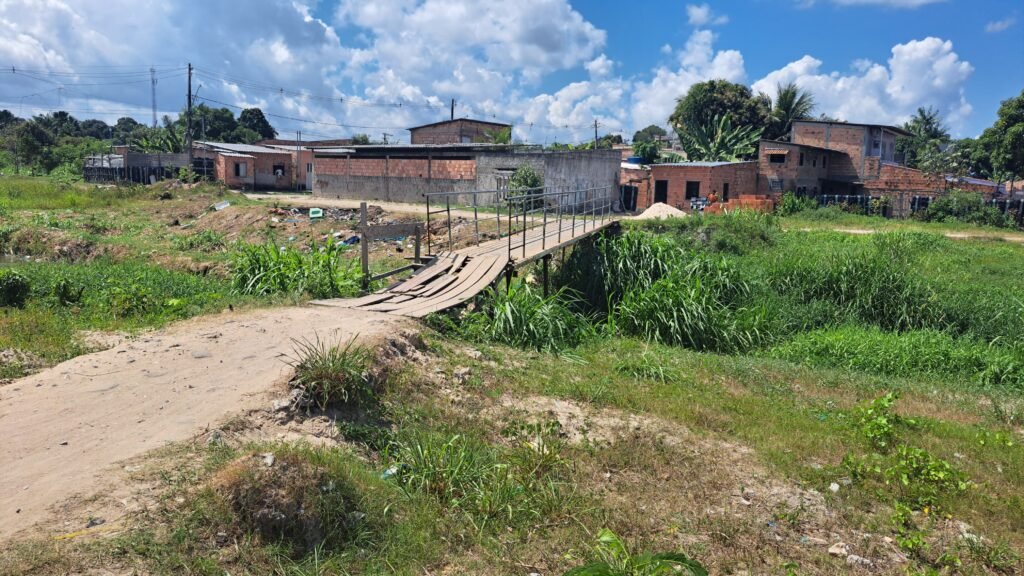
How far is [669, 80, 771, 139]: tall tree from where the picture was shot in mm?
47031

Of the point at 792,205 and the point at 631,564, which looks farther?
the point at 792,205

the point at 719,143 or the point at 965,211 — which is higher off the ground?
the point at 719,143

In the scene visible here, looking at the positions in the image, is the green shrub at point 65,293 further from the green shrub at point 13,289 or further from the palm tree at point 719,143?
the palm tree at point 719,143

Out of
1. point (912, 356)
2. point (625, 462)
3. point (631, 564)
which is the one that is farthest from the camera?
point (912, 356)

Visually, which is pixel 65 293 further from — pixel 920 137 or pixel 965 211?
pixel 920 137

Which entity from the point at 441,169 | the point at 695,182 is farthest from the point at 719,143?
the point at 441,169

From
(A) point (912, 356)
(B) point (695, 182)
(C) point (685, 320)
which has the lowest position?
(A) point (912, 356)

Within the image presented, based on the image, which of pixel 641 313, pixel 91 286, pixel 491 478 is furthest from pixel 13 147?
pixel 491 478

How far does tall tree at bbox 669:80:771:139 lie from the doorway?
43.3 ft

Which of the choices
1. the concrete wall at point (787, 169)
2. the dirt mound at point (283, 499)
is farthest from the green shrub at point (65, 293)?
the concrete wall at point (787, 169)

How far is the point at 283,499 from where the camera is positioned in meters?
4.47

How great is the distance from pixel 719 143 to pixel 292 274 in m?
33.6

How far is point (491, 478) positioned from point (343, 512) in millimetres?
1343

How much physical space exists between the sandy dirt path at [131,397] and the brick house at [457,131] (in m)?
41.7
